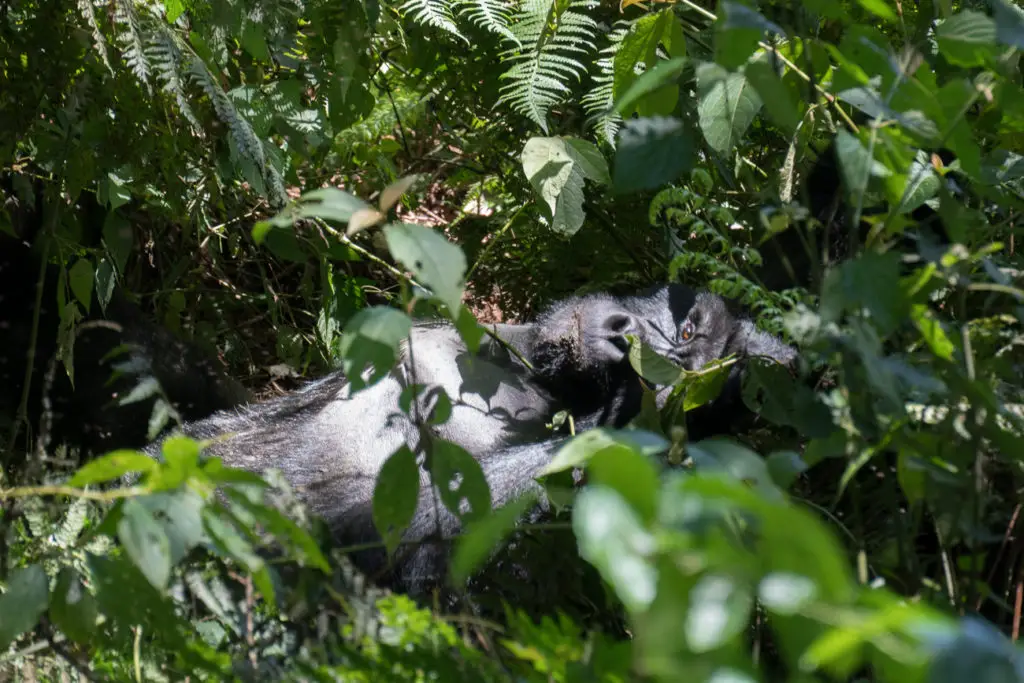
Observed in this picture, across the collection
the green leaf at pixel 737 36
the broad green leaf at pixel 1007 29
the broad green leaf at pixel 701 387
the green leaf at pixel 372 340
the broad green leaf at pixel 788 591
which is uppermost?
the green leaf at pixel 737 36

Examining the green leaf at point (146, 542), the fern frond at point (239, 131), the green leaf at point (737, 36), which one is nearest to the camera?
the green leaf at point (146, 542)

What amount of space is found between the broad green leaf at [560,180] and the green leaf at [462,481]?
1.15 meters

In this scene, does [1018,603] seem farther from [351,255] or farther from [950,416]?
[351,255]

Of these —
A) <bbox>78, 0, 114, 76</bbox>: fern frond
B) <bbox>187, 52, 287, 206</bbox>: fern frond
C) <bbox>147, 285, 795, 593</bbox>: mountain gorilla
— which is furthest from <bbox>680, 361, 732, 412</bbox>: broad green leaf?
<bbox>78, 0, 114, 76</bbox>: fern frond

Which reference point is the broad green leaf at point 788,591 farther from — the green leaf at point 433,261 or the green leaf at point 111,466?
the green leaf at point 111,466

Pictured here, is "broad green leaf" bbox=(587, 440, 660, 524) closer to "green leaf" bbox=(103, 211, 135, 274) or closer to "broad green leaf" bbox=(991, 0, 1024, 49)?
"broad green leaf" bbox=(991, 0, 1024, 49)

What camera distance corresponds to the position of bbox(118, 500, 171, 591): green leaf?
3.29 ft

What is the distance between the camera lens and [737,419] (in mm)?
2354

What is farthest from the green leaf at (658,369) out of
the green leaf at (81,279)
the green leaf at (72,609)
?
the green leaf at (81,279)

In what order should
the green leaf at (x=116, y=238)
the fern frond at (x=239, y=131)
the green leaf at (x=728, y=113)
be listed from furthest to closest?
the green leaf at (x=116, y=238), the fern frond at (x=239, y=131), the green leaf at (x=728, y=113)

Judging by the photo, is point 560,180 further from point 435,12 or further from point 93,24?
point 93,24

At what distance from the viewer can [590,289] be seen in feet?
9.30

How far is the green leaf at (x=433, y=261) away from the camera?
113 centimetres

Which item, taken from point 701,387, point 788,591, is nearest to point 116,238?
point 701,387
